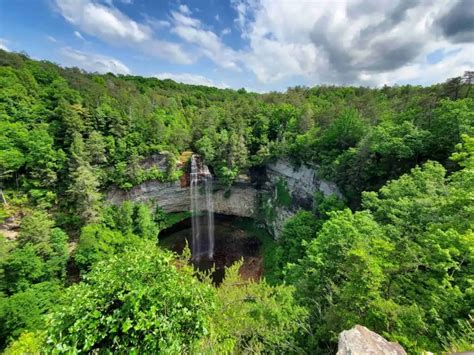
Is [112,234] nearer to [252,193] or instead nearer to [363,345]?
[252,193]

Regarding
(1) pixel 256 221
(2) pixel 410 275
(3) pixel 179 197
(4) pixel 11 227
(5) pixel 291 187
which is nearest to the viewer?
(2) pixel 410 275

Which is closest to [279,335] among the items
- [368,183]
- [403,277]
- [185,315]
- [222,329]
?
[222,329]

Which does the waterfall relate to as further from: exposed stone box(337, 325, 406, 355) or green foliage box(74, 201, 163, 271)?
exposed stone box(337, 325, 406, 355)

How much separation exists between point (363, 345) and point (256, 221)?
106ft

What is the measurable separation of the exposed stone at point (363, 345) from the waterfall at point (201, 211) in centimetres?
2800

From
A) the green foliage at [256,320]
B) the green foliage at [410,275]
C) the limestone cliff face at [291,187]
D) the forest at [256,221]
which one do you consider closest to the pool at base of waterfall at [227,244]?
the forest at [256,221]

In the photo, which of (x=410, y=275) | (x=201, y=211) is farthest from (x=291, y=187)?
(x=410, y=275)

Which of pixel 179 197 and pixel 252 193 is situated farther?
pixel 252 193

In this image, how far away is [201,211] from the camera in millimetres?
35188

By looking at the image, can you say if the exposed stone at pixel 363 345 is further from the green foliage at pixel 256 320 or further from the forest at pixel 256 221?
the green foliage at pixel 256 320

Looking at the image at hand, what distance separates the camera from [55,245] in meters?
19.8

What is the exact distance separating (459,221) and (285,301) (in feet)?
26.8

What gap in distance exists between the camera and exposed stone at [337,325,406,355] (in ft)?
12.7

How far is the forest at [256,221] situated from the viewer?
536 centimetres
